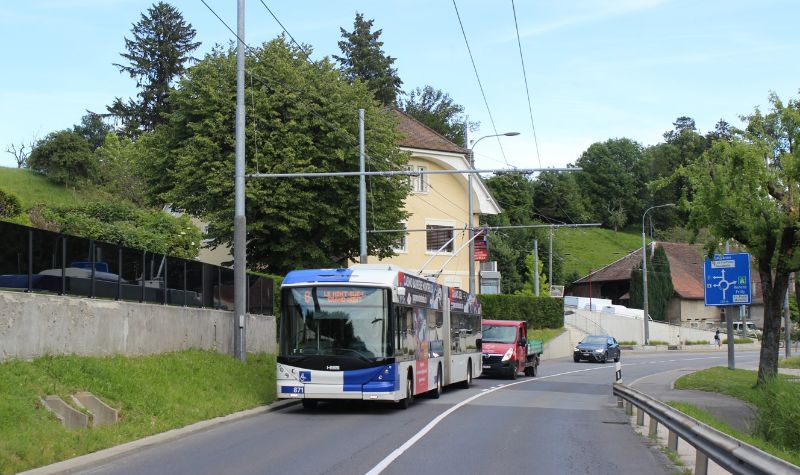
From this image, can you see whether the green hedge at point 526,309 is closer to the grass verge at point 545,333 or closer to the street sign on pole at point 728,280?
the grass verge at point 545,333

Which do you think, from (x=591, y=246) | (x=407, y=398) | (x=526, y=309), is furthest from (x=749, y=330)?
(x=407, y=398)

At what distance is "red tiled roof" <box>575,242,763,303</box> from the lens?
8727 cm

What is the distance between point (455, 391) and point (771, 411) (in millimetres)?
13376

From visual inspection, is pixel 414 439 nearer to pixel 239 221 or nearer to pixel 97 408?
pixel 97 408

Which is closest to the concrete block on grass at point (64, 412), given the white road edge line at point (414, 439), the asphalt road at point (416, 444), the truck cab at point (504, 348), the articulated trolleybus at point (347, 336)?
the asphalt road at point (416, 444)

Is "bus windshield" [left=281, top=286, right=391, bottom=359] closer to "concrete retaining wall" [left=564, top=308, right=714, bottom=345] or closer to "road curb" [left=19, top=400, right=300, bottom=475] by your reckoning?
"road curb" [left=19, top=400, right=300, bottom=475]

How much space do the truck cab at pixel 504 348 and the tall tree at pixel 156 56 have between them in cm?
4903

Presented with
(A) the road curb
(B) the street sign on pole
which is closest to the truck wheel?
(A) the road curb

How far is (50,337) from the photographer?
15.9 meters

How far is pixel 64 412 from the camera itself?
530 inches

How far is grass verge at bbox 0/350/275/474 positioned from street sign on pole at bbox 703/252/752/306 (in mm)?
16426

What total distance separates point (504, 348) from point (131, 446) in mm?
22914

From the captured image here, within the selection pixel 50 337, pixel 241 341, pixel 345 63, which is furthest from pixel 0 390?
pixel 345 63

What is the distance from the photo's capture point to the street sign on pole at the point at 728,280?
102 ft
